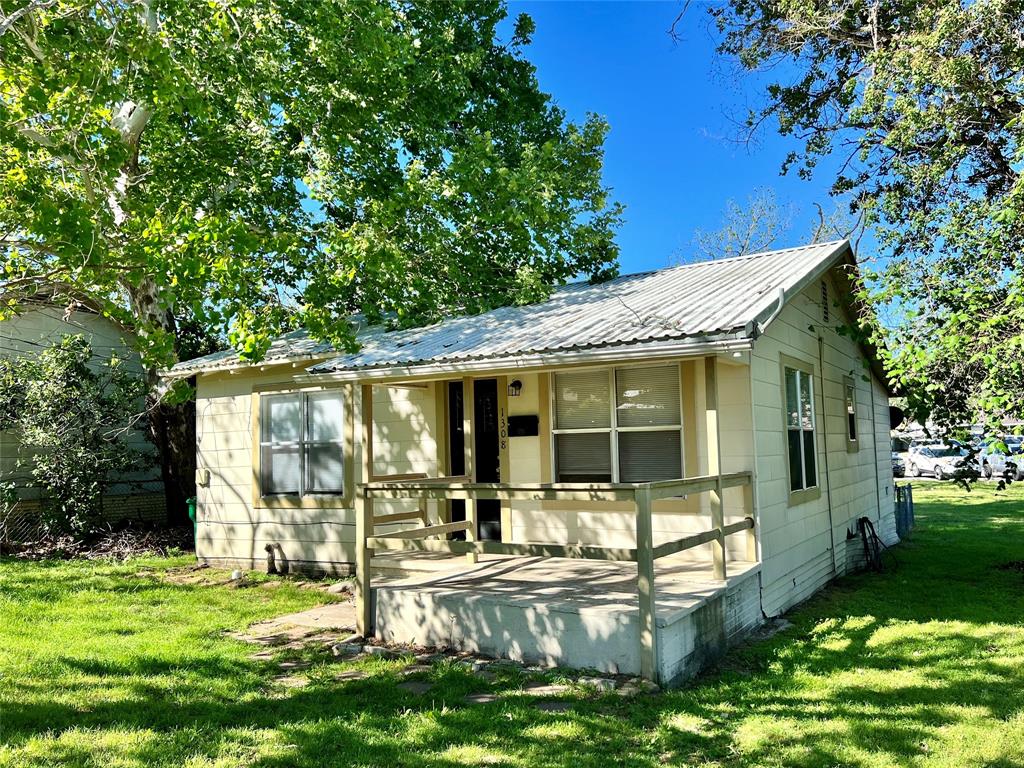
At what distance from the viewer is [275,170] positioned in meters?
12.6

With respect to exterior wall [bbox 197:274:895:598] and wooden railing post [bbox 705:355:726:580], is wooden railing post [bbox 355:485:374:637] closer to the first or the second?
exterior wall [bbox 197:274:895:598]

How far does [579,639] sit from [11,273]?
755 centimetres

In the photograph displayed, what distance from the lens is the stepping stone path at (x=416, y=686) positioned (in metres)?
5.34

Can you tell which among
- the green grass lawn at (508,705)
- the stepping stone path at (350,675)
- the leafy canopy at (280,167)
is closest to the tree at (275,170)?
the leafy canopy at (280,167)

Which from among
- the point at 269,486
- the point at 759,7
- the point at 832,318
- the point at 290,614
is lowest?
the point at 290,614

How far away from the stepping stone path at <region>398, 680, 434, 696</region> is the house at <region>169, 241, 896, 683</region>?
768 mm

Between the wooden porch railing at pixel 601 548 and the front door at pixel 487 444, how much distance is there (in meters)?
1.47

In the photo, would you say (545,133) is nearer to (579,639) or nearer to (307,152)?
(307,152)

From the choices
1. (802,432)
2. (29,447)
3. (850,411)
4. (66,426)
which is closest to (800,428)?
(802,432)

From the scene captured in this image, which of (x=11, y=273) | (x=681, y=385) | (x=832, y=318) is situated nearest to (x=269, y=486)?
(x=11, y=273)

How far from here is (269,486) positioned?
426 inches

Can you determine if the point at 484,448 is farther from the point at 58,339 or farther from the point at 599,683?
the point at 58,339

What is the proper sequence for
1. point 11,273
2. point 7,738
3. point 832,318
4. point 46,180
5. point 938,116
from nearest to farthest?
1. point 7,738
2. point 46,180
3. point 11,273
4. point 938,116
5. point 832,318

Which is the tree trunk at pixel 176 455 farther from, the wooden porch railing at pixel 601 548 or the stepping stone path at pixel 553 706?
the stepping stone path at pixel 553 706
